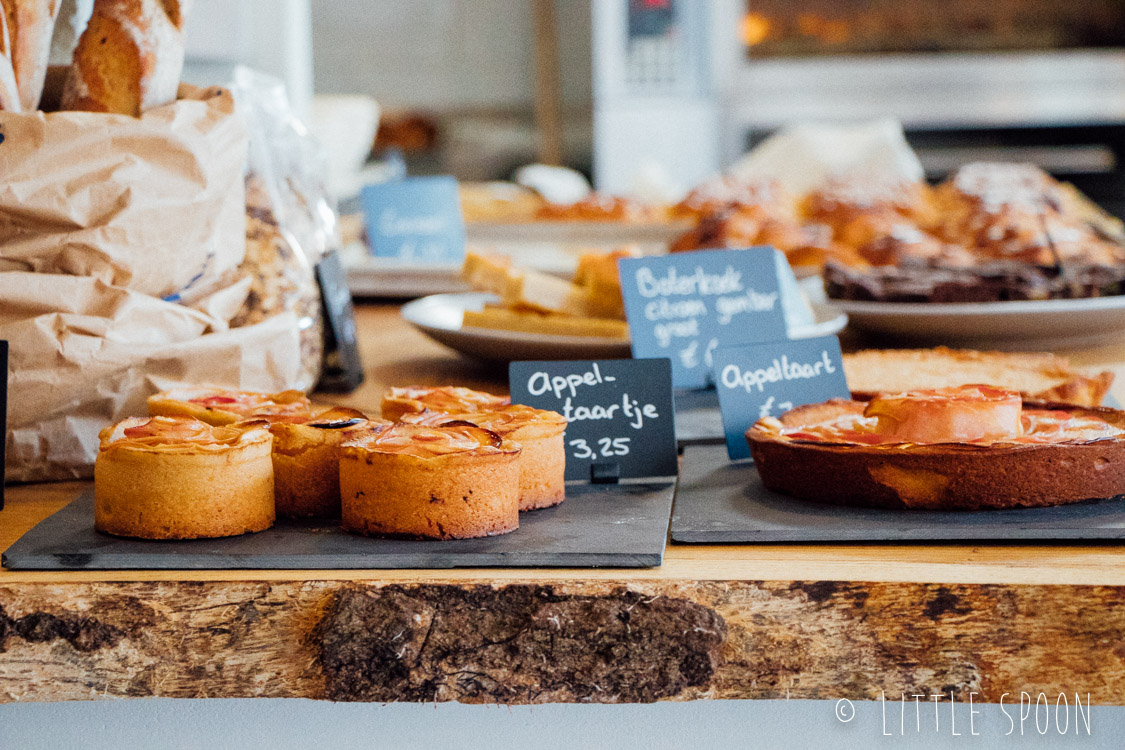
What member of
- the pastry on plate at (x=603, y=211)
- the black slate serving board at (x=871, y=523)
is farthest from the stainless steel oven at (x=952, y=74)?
the black slate serving board at (x=871, y=523)

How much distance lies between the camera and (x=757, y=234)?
243cm

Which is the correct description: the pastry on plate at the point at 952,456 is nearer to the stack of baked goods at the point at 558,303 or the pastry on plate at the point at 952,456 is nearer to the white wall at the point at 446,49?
the stack of baked goods at the point at 558,303

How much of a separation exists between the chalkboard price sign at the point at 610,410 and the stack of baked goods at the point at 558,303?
406 mm

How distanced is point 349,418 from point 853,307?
0.97 meters

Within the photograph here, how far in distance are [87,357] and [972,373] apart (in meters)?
1.01

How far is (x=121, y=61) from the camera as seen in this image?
103 centimetres

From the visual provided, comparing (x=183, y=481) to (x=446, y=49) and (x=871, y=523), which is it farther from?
(x=446, y=49)

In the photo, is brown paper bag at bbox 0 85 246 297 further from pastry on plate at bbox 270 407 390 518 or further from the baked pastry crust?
the baked pastry crust

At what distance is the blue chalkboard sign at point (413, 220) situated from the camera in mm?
2367

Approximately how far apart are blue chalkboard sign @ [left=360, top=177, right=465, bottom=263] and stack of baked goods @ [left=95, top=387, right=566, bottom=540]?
150 cm

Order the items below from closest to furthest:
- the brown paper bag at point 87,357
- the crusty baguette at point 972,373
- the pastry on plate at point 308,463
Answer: the pastry on plate at point 308,463 → the brown paper bag at point 87,357 → the crusty baguette at point 972,373

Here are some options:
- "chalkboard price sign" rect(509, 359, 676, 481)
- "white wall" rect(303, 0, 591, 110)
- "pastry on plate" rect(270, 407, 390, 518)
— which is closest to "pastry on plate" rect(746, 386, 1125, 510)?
"chalkboard price sign" rect(509, 359, 676, 481)

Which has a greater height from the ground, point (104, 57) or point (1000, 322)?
point (104, 57)

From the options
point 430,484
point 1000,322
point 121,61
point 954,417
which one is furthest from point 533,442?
point 1000,322
